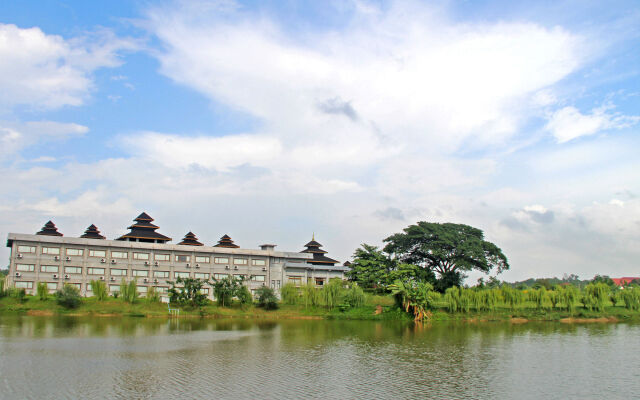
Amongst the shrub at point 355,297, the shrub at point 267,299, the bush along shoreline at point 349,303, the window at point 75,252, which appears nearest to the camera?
the bush along shoreline at point 349,303

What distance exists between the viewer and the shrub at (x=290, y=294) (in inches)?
2125

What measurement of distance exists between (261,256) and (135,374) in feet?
147

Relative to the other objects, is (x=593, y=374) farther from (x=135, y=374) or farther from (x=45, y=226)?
(x=45, y=226)

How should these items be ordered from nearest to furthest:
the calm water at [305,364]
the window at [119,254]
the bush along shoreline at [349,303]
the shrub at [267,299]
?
the calm water at [305,364] → the bush along shoreline at [349,303] → the shrub at [267,299] → the window at [119,254]

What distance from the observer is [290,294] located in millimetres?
54188

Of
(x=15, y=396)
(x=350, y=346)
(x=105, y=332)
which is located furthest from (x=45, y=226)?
(x=15, y=396)

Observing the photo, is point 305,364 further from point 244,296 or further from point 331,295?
point 331,295

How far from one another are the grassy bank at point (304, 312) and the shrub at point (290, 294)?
0.80 m

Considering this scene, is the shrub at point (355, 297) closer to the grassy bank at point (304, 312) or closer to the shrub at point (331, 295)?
the grassy bank at point (304, 312)

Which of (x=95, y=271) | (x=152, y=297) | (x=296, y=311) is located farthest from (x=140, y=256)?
(x=296, y=311)

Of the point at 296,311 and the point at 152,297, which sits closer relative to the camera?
the point at 152,297

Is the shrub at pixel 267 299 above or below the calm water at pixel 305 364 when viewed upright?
above

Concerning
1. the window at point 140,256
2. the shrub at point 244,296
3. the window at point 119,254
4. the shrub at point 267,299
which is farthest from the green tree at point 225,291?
the window at point 119,254

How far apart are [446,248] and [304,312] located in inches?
665
